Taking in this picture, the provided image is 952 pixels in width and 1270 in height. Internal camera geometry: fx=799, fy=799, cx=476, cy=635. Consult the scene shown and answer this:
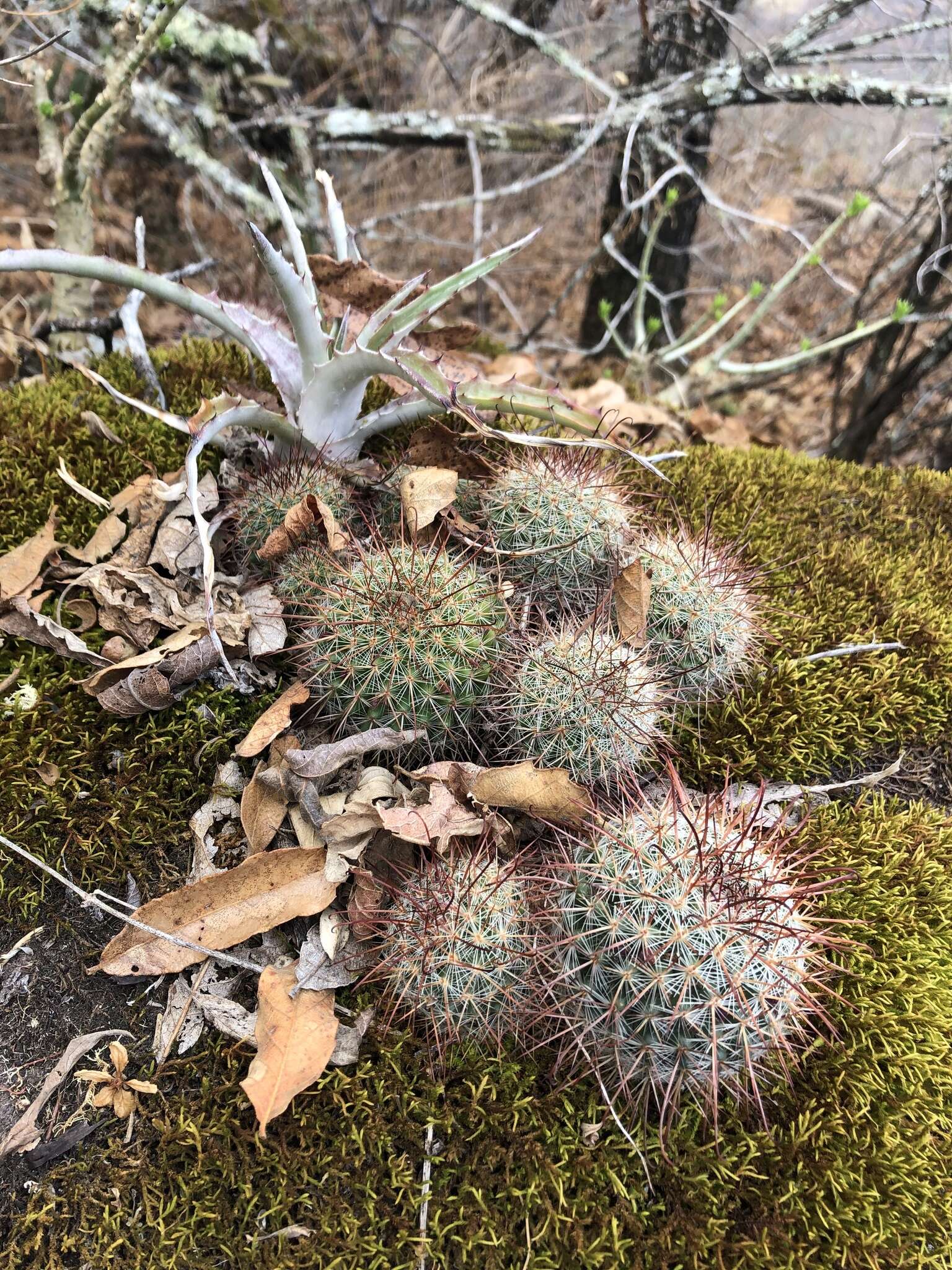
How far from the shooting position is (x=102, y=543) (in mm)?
2371

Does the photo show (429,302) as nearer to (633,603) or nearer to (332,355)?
(332,355)

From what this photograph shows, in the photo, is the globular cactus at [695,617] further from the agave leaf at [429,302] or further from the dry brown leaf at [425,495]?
the agave leaf at [429,302]

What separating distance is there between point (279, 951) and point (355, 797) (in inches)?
14.8

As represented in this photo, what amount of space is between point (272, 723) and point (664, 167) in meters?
4.78

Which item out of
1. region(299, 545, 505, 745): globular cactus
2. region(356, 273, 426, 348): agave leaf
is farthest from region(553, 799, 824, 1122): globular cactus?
region(356, 273, 426, 348): agave leaf

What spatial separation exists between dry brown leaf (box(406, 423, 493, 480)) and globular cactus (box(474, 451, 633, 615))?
0.19 m

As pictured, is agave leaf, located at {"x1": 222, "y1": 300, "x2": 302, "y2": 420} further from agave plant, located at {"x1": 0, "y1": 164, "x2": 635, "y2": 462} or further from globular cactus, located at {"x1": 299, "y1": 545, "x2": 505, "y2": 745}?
globular cactus, located at {"x1": 299, "y1": 545, "x2": 505, "y2": 745}

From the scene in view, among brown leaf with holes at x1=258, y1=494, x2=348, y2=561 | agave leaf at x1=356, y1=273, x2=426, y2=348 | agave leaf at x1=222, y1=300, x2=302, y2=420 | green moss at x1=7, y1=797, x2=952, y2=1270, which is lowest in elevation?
green moss at x1=7, y1=797, x2=952, y2=1270

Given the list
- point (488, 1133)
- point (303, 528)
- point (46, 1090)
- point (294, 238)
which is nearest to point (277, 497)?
point (303, 528)

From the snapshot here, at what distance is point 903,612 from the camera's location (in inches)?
106

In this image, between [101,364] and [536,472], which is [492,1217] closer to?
[536,472]

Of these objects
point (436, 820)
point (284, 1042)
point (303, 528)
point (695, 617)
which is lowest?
point (284, 1042)

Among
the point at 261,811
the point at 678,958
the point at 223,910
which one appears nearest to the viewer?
the point at 678,958

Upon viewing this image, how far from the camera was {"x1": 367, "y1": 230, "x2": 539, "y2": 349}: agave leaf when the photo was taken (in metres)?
2.22
